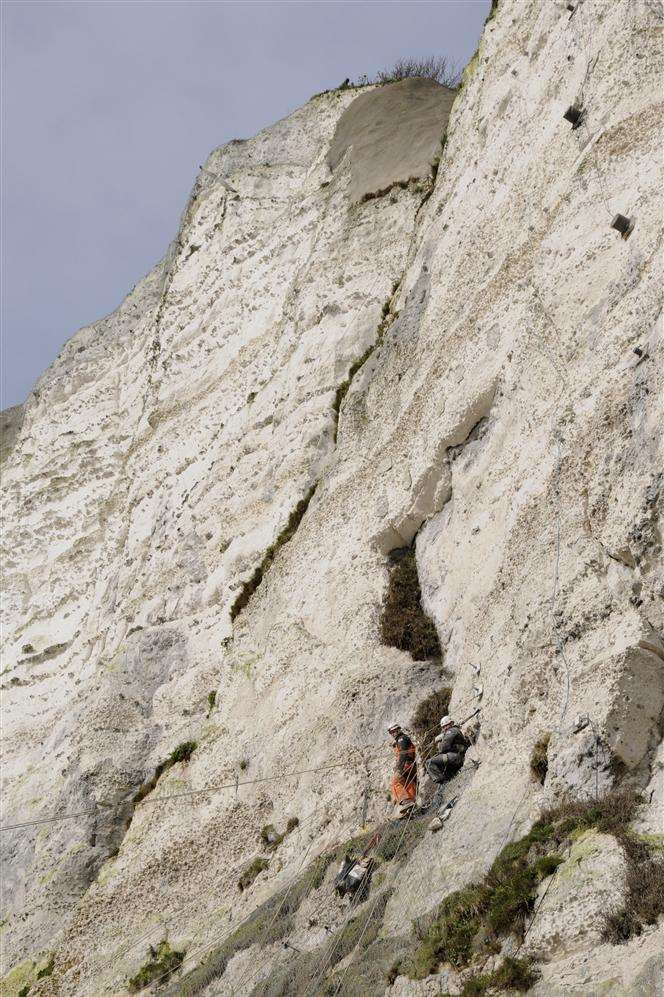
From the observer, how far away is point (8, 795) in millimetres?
20484

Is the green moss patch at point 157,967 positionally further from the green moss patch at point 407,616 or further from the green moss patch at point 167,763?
the green moss patch at point 407,616

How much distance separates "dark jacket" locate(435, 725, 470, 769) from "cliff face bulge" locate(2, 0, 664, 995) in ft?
1.31

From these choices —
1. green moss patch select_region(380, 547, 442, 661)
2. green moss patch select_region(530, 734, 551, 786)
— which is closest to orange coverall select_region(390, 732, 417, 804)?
green moss patch select_region(380, 547, 442, 661)

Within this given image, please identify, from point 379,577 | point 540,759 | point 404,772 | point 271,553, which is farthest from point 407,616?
point 540,759

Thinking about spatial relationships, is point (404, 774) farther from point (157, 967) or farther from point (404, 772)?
point (157, 967)

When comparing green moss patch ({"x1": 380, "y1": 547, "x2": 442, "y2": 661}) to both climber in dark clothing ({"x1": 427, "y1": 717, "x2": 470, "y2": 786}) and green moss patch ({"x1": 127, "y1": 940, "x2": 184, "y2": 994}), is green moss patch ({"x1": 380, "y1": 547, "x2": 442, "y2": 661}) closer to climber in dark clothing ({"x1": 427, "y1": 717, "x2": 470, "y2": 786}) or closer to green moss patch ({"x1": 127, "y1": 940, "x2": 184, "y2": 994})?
climber in dark clothing ({"x1": 427, "y1": 717, "x2": 470, "y2": 786})

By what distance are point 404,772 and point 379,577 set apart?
3937 mm

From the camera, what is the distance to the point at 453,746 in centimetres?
1127

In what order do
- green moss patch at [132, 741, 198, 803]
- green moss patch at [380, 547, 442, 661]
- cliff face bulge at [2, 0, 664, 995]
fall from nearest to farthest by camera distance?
cliff face bulge at [2, 0, 664, 995] → green moss patch at [380, 547, 442, 661] → green moss patch at [132, 741, 198, 803]

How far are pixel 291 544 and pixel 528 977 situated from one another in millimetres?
11137

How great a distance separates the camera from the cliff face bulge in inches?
378

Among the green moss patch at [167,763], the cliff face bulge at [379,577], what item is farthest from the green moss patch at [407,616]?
the green moss patch at [167,763]

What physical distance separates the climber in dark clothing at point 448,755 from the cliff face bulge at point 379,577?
1.33 ft

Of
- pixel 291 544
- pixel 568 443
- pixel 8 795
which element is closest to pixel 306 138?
pixel 291 544
